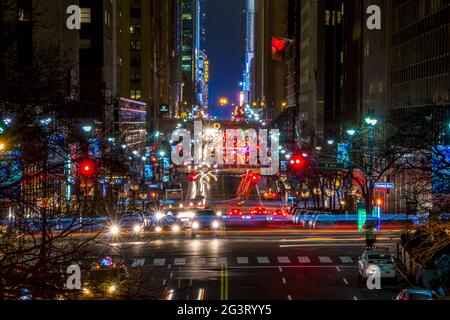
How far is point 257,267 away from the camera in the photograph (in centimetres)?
3853

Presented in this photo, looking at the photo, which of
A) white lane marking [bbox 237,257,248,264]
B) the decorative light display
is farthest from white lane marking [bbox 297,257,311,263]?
the decorative light display

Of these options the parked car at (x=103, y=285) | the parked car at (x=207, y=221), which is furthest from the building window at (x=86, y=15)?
the parked car at (x=103, y=285)

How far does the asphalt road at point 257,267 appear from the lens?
31.5 metres

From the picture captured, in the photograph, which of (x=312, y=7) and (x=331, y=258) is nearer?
(x=331, y=258)

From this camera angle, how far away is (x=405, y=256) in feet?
122

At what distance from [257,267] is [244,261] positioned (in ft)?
6.07

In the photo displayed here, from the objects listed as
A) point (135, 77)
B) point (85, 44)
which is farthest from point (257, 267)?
point (135, 77)

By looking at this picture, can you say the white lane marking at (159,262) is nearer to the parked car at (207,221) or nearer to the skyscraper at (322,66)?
the parked car at (207,221)

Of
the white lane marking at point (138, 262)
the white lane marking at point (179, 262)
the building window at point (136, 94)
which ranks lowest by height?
the white lane marking at point (179, 262)

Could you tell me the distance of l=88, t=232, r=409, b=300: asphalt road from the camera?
31.5 meters

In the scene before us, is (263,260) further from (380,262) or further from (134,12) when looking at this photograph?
(134,12)
